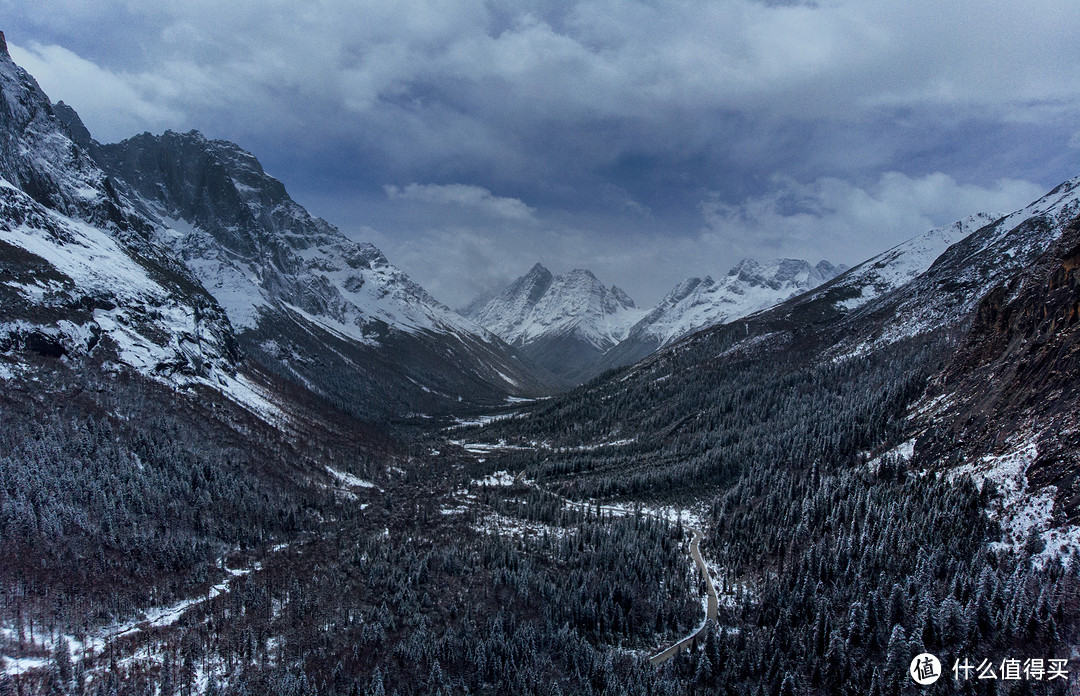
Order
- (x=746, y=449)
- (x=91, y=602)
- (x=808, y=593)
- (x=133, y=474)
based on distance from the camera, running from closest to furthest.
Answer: (x=91, y=602)
(x=808, y=593)
(x=133, y=474)
(x=746, y=449)

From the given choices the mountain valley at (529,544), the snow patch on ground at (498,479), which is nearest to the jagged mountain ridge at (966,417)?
the mountain valley at (529,544)

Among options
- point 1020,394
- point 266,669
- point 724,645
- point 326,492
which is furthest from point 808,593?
point 326,492

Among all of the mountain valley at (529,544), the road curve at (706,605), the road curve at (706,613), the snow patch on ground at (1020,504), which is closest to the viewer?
the mountain valley at (529,544)

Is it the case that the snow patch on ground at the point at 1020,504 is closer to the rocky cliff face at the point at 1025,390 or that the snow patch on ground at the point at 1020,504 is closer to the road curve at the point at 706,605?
the rocky cliff face at the point at 1025,390

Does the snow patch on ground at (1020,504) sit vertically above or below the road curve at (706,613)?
above

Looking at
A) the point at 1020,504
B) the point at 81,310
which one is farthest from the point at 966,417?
the point at 81,310

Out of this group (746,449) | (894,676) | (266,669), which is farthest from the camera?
(746,449)

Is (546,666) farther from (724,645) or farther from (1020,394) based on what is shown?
(1020,394)

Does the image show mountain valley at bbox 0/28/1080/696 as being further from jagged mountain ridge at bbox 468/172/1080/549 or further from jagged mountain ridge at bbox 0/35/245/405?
jagged mountain ridge at bbox 0/35/245/405

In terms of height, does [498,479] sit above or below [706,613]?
above

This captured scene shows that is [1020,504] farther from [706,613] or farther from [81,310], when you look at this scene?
[81,310]

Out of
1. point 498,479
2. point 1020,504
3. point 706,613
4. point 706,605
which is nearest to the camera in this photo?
point 1020,504
